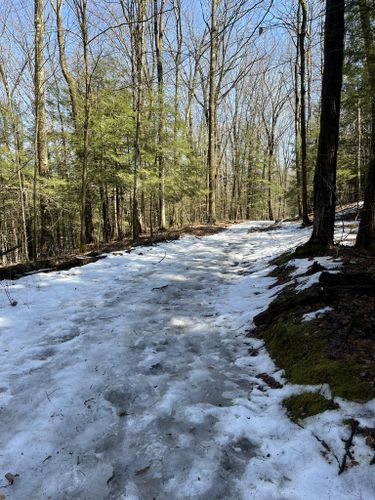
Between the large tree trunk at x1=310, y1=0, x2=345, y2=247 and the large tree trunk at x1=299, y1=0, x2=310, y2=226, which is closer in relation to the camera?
the large tree trunk at x1=310, y1=0, x2=345, y2=247

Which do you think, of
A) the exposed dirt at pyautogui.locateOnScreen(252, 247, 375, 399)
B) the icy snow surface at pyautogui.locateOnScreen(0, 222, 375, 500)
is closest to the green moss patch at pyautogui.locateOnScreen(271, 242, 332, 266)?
the exposed dirt at pyautogui.locateOnScreen(252, 247, 375, 399)

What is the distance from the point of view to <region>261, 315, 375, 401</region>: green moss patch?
9.71ft

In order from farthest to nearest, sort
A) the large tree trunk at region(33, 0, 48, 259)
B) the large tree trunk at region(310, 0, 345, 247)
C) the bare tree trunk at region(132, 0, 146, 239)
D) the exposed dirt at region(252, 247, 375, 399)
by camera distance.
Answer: the bare tree trunk at region(132, 0, 146, 239) → the large tree trunk at region(33, 0, 48, 259) → the large tree trunk at region(310, 0, 345, 247) → the exposed dirt at region(252, 247, 375, 399)

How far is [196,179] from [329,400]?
18.5m

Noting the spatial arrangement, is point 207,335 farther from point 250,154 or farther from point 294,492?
point 250,154

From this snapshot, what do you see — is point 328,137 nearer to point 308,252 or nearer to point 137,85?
point 308,252

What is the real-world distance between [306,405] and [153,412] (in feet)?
4.46

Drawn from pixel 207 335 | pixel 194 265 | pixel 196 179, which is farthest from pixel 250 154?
pixel 207 335

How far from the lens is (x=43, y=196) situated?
1259 cm

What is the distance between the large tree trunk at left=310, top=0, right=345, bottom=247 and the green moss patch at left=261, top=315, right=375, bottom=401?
11.3 ft

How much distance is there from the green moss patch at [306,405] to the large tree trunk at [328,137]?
488 cm

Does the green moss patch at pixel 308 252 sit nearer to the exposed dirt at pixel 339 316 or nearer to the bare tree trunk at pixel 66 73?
the exposed dirt at pixel 339 316

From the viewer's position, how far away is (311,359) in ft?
11.7

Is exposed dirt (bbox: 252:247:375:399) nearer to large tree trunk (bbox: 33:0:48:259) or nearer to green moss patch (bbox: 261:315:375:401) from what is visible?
green moss patch (bbox: 261:315:375:401)
